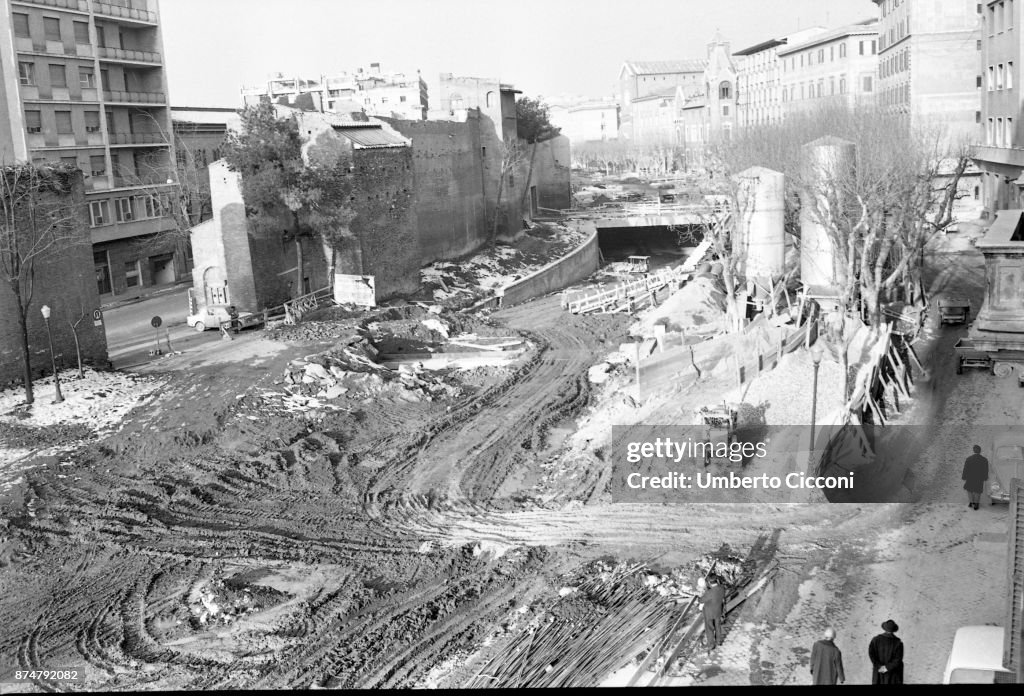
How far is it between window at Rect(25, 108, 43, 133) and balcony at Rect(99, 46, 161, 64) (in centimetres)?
357

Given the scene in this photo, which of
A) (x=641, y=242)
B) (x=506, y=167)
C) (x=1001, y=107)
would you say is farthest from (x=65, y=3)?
(x=1001, y=107)

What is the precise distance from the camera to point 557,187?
58469 millimetres

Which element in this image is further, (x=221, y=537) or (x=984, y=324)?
(x=221, y=537)

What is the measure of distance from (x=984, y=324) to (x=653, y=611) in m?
4.82

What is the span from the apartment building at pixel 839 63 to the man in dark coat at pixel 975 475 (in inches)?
1526

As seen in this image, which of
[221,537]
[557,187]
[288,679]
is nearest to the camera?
[288,679]

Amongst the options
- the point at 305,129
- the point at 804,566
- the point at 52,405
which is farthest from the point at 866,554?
the point at 305,129

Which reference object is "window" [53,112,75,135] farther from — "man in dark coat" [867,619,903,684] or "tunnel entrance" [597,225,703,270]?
"man in dark coat" [867,619,903,684]

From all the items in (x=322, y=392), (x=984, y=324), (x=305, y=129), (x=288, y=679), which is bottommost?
(x=288, y=679)

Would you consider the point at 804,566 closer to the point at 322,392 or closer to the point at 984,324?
the point at 984,324

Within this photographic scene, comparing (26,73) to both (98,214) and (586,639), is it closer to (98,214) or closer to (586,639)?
(98,214)

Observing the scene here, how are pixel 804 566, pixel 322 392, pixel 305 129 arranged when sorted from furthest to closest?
pixel 305 129
pixel 322 392
pixel 804 566

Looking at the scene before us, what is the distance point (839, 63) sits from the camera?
5291 cm

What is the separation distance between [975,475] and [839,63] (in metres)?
43.0
